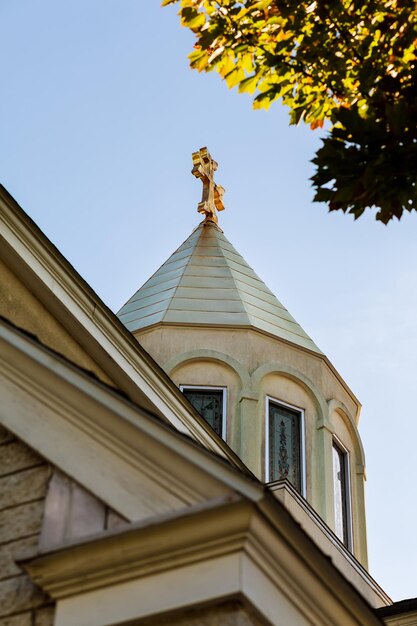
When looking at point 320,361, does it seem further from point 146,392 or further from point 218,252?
point 146,392

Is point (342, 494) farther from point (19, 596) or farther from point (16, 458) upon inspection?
point (19, 596)

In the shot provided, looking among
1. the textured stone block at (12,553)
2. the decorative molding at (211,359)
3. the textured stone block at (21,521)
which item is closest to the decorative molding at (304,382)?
the decorative molding at (211,359)

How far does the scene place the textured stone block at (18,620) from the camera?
5.91 metres

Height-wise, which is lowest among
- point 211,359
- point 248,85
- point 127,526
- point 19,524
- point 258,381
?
point 127,526

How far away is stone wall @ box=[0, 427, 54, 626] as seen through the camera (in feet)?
19.5

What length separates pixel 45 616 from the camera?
→ 5.90 meters

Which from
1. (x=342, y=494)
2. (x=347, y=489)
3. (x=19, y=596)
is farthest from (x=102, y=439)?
(x=347, y=489)

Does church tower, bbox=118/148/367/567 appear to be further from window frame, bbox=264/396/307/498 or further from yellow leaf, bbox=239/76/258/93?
yellow leaf, bbox=239/76/258/93

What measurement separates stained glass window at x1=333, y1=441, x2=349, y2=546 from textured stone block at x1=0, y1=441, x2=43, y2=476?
497 inches

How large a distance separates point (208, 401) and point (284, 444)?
1.34 metres

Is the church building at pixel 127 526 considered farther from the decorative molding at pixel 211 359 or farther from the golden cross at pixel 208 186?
the golden cross at pixel 208 186

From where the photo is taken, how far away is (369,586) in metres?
17.3

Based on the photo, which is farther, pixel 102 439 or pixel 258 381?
pixel 258 381

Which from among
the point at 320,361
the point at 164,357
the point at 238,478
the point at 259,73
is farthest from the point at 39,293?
the point at 320,361
